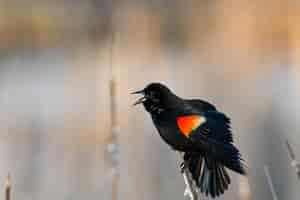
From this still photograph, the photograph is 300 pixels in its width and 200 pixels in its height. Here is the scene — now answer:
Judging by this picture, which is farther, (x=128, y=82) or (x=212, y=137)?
(x=128, y=82)

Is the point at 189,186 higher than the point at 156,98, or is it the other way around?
the point at 156,98

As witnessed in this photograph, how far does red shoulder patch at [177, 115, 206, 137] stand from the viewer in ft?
2.97

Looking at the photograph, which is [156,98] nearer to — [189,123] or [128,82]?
[189,123]

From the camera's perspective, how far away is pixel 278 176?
1598 millimetres

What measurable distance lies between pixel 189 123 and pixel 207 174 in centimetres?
9

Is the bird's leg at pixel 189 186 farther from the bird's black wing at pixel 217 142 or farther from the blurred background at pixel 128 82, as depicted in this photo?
the blurred background at pixel 128 82

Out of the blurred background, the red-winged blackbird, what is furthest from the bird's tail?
the blurred background

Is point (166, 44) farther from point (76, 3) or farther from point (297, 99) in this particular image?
point (297, 99)

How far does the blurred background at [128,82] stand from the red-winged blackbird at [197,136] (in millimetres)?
647

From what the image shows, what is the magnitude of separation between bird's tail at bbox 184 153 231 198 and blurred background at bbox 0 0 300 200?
0.64 m

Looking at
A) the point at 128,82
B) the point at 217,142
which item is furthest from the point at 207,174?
the point at 128,82

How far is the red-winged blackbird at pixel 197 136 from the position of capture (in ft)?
2.94

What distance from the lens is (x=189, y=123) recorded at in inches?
35.8

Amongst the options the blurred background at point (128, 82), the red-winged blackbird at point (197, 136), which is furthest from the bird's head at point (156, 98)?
the blurred background at point (128, 82)
